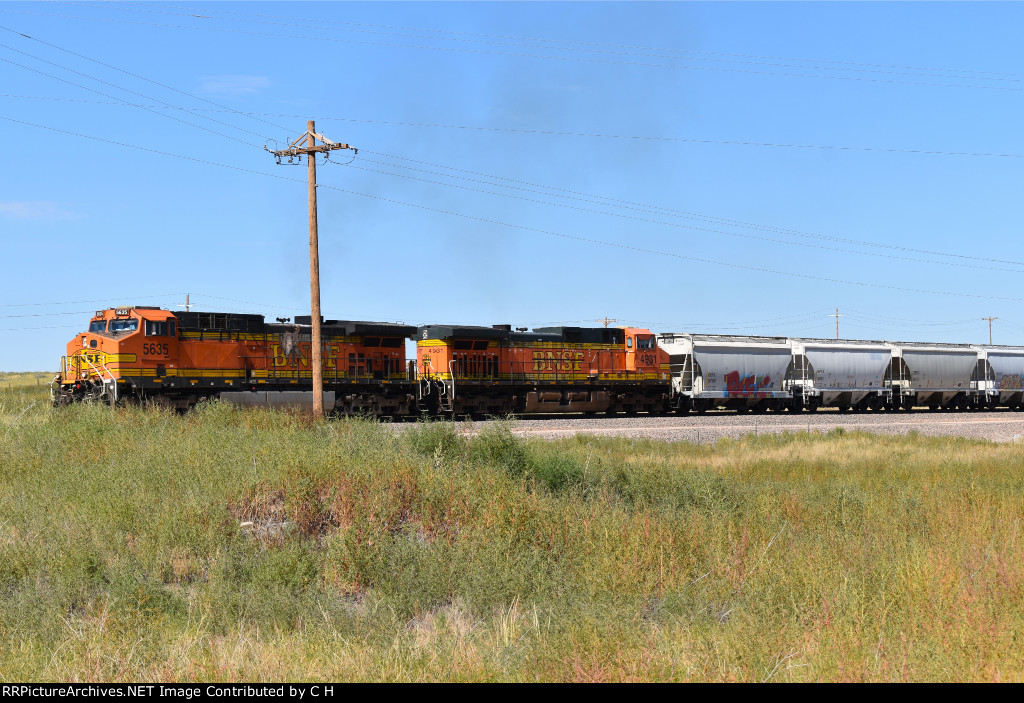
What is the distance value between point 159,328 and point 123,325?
104 cm

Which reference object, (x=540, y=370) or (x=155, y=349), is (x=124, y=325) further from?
(x=540, y=370)

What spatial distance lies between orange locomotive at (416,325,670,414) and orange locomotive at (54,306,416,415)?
156 centimetres

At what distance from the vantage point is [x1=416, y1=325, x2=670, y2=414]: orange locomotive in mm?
32219

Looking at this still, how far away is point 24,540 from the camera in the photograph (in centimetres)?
919

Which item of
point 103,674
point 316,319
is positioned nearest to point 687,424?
point 316,319

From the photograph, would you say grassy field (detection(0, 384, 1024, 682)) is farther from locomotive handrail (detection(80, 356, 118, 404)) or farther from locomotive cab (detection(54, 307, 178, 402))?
locomotive cab (detection(54, 307, 178, 402))

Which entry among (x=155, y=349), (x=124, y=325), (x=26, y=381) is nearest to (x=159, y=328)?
(x=155, y=349)

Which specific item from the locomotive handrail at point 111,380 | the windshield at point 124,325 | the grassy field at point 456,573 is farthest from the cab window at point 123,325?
the grassy field at point 456,573

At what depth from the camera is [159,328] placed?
25.6 metres

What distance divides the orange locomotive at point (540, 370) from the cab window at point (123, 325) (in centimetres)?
1042

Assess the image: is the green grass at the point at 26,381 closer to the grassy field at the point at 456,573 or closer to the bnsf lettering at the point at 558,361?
the bnsf lettering at the point at 558,361

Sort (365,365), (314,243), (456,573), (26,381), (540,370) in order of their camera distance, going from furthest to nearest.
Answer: (26,381) → (540,370) → (365,365) → (314,243) → (456,573)

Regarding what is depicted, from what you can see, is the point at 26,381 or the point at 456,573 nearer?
the point at 456,573

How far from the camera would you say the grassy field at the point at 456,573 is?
605 cm
